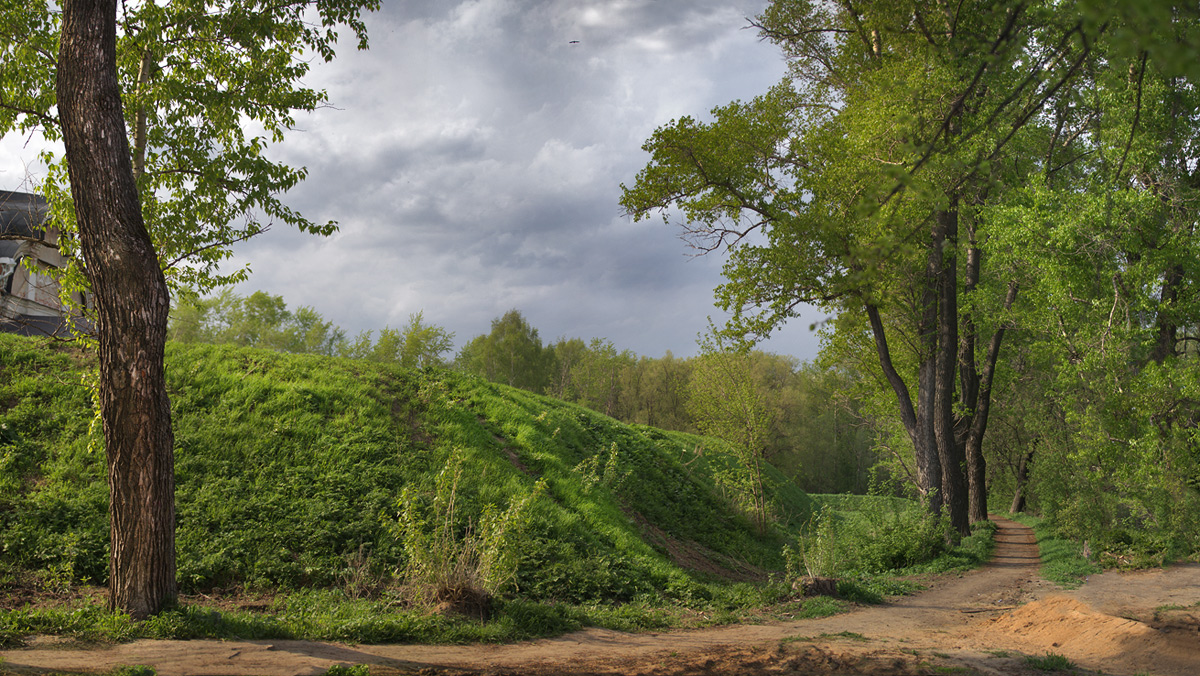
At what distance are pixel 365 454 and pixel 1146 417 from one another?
1587 centimetres

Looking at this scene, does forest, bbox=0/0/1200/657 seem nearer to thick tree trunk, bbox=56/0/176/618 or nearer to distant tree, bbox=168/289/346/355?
thick tree trunk, bbox=56/0/176/618

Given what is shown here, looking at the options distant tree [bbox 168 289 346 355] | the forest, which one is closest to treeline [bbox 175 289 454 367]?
distant tree [bbox 168 289 346 355]

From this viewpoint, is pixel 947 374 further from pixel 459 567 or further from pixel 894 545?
pixel 459 567

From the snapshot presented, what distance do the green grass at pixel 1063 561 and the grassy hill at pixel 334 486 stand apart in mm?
5369

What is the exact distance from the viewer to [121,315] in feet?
21.4

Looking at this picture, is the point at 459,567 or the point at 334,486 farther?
the point at 334,486

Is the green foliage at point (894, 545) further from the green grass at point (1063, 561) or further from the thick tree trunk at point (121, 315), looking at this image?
the thick tree trunk at point (121, 315)

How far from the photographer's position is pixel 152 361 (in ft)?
21.7

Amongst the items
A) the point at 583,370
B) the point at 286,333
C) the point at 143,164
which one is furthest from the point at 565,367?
the point at 143,164

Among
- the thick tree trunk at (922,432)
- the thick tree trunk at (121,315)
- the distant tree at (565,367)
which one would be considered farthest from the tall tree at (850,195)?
the distant tree at (565,367)

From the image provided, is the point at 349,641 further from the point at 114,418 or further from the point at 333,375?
the point at 333,375

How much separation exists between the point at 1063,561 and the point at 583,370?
3485 centimetres

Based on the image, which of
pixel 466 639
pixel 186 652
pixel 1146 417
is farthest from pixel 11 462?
pixel 1146 417

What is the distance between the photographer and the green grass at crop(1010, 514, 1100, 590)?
1205cm
